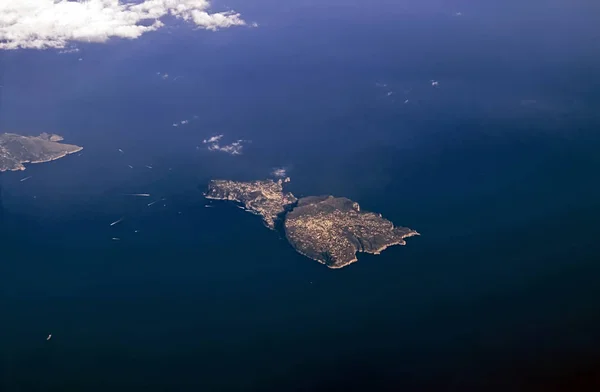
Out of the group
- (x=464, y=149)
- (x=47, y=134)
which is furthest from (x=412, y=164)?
(x=47, y=134)

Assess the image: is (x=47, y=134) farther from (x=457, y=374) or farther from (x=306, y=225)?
(x=457, y=374)

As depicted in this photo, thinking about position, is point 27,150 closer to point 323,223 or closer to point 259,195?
point 259,195

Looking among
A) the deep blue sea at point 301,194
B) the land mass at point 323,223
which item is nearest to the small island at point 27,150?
the deep blue sea at point 301,194

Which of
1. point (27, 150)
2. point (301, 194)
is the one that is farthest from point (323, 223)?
point (27, 150)

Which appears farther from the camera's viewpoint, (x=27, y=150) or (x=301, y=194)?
(x=27, y=150)

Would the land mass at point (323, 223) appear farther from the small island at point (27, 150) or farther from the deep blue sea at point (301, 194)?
the small island at point (27, 150)

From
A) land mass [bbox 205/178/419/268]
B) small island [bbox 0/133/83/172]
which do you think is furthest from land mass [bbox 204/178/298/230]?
small island [bbox 0/133/83/172]
